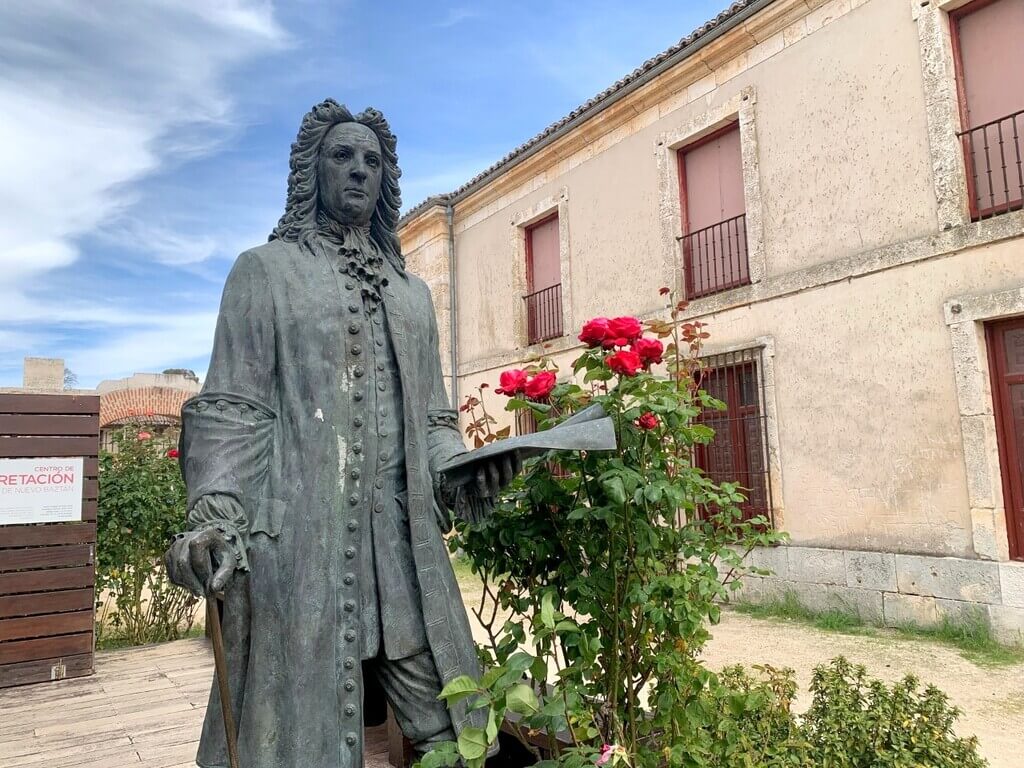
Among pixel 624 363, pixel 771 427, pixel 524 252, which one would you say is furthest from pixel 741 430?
pixel 624 363

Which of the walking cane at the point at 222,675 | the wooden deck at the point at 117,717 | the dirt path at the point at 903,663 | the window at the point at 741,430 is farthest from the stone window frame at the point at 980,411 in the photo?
the walking cane at the point at 222,675

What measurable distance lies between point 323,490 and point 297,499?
6 centimetres

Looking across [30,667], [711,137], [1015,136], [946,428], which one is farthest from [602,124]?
[30,667]

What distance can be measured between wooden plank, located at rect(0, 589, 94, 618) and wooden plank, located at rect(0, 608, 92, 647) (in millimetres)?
34

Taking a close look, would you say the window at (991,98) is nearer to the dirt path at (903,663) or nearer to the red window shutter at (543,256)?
the dirt path at (903,663)

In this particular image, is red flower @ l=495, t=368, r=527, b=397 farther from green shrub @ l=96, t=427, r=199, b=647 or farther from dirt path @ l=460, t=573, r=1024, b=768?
green shrub @ l=96, t=427, r=199, b=647

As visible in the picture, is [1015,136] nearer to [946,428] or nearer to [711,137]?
[946,428]

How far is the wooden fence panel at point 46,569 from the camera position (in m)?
5.20

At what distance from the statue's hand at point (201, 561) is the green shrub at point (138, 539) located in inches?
205

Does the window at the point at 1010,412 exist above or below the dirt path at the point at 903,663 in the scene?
above

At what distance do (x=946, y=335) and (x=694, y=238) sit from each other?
3677 mm

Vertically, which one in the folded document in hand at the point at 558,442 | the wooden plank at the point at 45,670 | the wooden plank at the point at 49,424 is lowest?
the wooden plank at the point at 45,670

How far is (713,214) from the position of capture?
971 centimetres

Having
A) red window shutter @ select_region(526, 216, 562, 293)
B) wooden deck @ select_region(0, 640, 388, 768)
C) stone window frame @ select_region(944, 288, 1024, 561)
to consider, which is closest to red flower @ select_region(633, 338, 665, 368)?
wooden deck @ select_region(0, 640, 388, 768)
